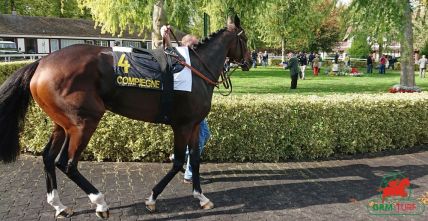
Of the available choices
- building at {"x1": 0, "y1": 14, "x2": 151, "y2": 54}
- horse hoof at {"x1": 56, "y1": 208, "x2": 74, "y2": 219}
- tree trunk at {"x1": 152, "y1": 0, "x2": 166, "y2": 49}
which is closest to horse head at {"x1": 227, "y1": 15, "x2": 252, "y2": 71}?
horse hoof at {"x1": 56, "y1": 208, "x2": 74, "y2": 219}

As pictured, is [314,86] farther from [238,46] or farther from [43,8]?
[43,8]

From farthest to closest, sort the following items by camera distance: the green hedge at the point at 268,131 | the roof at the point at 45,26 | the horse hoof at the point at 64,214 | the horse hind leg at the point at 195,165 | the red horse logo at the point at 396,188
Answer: the roof at the point at 45,26
the green hedge at the point at 268,131
the red horse logo at the point at 396,188
the horse hind leg at the point at 195,165
the horse hoof at the point at 64,214

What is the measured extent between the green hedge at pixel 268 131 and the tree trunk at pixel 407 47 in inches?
225

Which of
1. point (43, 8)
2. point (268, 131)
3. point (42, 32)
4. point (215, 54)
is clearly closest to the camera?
point (215, 54)

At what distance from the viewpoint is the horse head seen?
5.60 meters

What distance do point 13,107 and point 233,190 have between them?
9.96ft

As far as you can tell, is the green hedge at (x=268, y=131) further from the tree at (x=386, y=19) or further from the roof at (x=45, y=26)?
the roof at (x=45, y=26)

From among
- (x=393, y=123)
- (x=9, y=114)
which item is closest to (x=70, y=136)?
(x=9, y=114)

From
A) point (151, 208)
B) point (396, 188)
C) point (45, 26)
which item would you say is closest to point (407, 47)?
point (396, 188)

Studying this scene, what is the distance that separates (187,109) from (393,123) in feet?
16.7

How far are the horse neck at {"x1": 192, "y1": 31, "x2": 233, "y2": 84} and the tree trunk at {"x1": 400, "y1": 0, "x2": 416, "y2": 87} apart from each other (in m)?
8.59

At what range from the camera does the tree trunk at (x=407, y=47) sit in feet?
41.1

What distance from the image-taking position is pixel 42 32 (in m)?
46.7

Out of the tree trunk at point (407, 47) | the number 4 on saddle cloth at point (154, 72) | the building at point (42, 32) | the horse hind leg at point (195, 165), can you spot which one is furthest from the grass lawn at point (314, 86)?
the building at point (42, 32)
